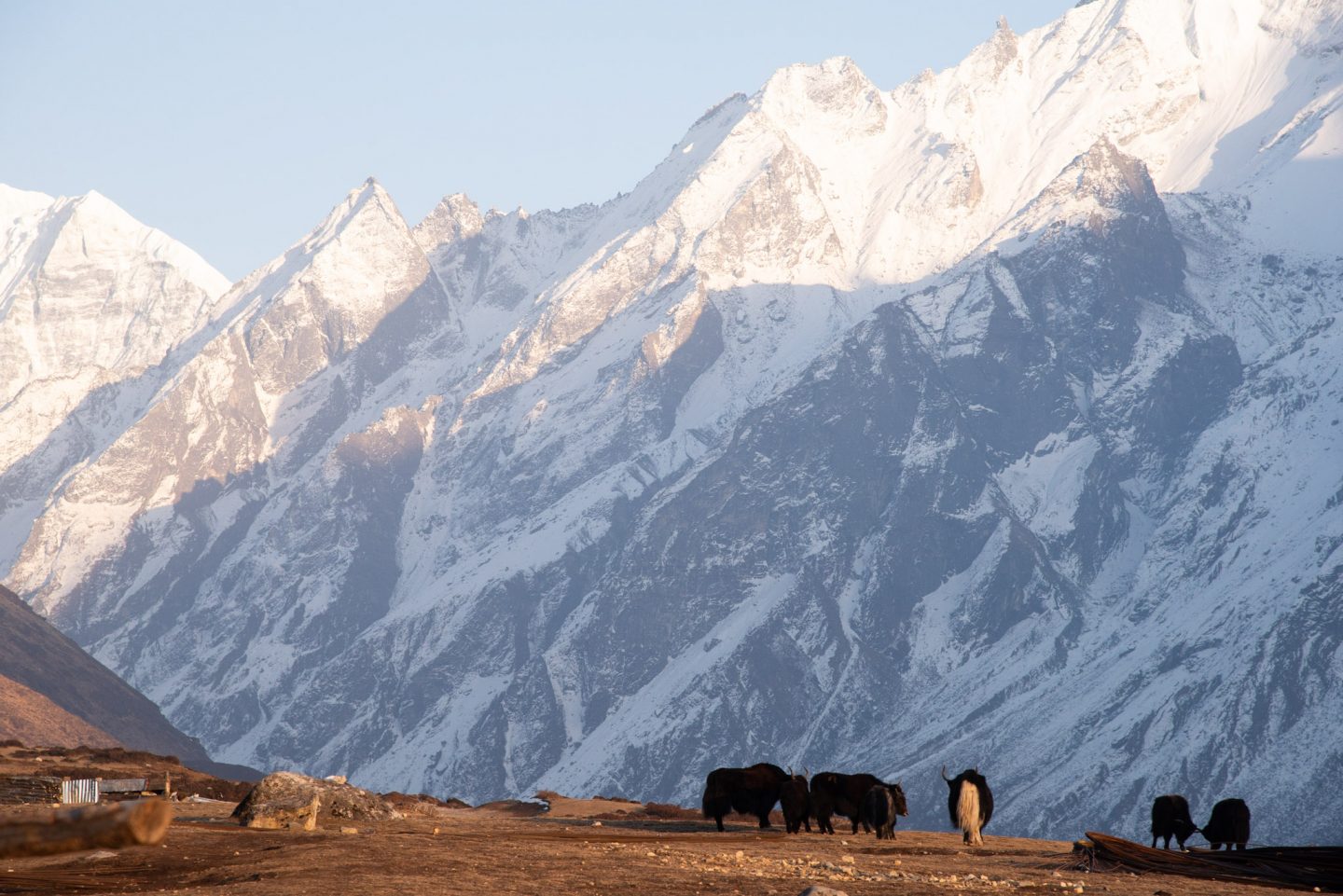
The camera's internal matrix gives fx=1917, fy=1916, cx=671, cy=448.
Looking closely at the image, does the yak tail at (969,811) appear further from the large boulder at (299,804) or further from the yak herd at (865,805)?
the large boulder at (299,804)

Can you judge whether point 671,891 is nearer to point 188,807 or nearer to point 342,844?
point 342,844

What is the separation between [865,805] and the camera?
48812 millimetres

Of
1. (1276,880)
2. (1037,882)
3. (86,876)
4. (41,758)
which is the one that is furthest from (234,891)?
(41,758)

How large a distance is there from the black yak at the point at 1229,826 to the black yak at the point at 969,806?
562 centimetres

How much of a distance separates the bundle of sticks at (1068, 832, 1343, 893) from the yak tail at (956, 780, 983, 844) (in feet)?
16.6

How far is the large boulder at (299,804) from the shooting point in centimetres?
4628

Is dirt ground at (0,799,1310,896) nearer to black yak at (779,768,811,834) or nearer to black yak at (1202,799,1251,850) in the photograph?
black yak at (779,768,811,834)

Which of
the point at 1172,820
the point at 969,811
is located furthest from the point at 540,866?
the point at 1172,820

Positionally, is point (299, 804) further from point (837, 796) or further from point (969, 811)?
point (969, 811)

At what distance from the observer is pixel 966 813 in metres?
47.8

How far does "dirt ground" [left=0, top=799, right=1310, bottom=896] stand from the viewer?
3234cm

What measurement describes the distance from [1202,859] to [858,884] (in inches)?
462

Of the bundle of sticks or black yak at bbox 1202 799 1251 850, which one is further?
black yak at bbox 1202 799 1251 850

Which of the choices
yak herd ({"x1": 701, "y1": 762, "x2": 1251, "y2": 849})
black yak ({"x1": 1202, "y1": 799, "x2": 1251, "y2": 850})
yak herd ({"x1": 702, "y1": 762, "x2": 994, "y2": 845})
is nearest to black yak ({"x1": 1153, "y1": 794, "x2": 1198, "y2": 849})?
yak herd ({"x1": 701, "y1": 762, "x2": 1251, "y2": 849})
